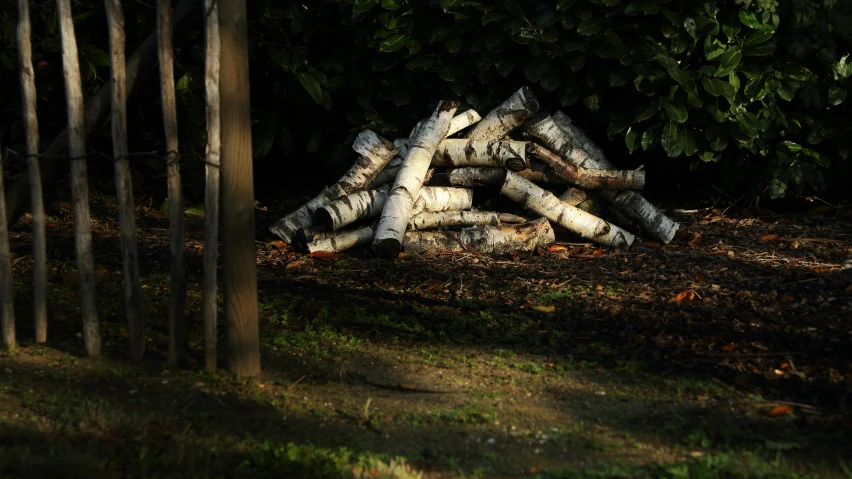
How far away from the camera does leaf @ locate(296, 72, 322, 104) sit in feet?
24.3

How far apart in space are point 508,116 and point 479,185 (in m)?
0.60

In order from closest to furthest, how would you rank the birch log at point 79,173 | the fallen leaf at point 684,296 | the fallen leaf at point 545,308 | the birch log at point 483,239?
the birch log at point 79,173 → the fallen leaf at point 545,308 → the fallen leaf at point 684,296 → the birch log at point 483,239

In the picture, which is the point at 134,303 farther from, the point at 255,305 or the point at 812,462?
the point at 812,462

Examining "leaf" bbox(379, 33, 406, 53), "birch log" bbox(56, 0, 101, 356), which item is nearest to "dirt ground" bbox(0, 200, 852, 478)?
"birch log" bbox(56, 0, 101, 356)

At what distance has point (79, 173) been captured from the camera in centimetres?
420

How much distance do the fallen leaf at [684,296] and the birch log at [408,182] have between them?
2.00m

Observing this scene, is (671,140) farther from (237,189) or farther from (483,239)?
(237,189)

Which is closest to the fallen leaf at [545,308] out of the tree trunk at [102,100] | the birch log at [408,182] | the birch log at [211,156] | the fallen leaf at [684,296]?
the fallen leaf at [684,296]

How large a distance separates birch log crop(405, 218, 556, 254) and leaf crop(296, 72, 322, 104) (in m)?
1.48

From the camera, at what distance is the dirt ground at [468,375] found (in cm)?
328

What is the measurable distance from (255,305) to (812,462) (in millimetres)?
2382

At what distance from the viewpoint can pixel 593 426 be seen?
368cm

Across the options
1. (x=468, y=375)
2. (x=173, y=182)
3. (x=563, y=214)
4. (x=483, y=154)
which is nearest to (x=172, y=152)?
(x=173, y=182)

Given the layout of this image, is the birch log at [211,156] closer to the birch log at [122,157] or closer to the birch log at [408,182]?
the birch log at [122,157]
